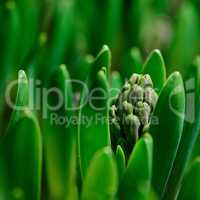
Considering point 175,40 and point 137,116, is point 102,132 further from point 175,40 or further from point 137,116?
point 175,40

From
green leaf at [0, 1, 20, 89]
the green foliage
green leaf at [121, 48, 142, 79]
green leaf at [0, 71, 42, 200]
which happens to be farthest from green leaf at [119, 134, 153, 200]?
green leaf at [0, 1, 20, 89]

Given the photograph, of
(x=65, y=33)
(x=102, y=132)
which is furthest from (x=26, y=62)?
(x=102, y=132)

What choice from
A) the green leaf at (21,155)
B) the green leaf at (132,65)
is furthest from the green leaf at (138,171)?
the green leaf at (132,65)

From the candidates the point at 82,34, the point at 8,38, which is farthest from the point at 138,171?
the point at 82,34

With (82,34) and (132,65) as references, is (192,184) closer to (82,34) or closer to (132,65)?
(132,65)

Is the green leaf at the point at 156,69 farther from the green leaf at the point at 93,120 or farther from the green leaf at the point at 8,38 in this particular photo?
the green leaf at the point at 8,38
